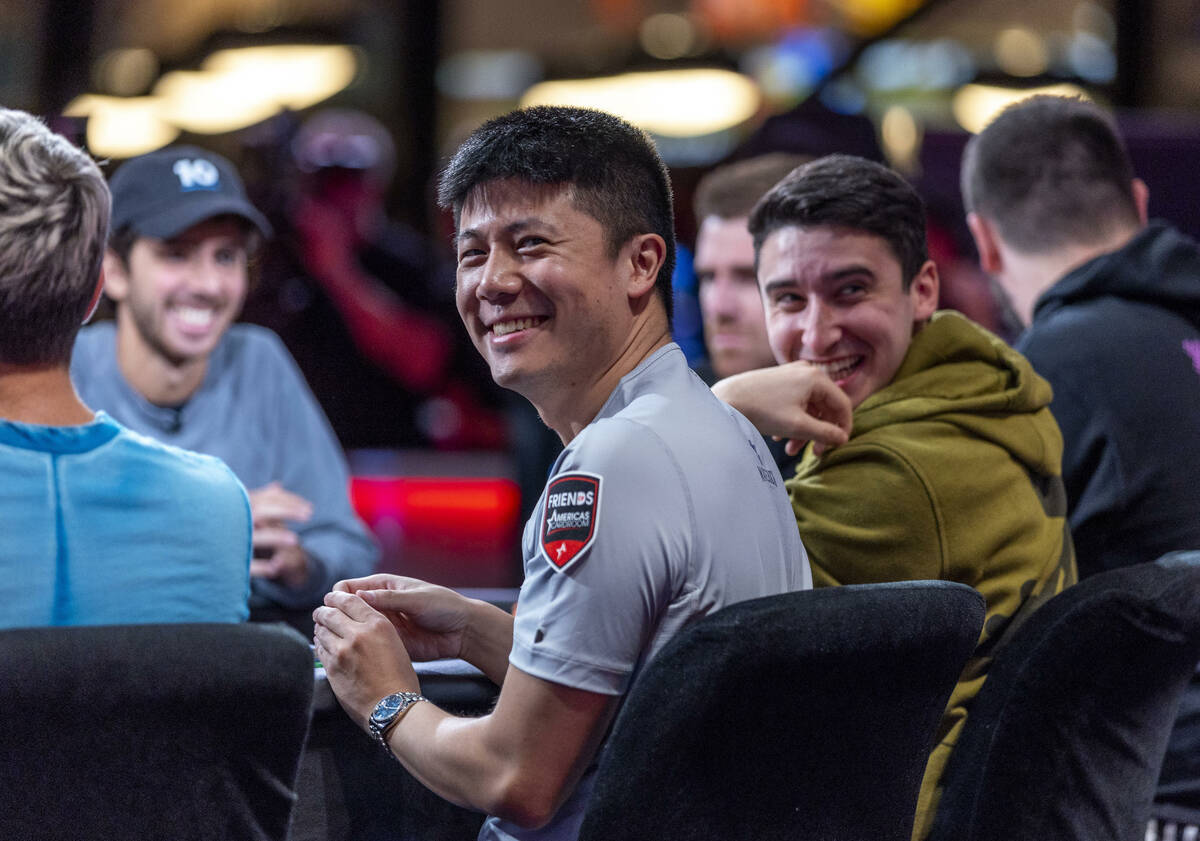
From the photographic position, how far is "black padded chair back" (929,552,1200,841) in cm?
141

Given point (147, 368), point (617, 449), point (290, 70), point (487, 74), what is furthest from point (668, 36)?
point (617, 449)

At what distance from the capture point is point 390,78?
28.9ft

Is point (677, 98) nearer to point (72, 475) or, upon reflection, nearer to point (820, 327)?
point (820, 327)

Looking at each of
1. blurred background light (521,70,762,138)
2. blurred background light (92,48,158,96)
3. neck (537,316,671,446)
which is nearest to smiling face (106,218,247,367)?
neck (537,316,671,446)

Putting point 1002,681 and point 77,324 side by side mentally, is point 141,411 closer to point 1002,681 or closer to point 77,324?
point 77,324

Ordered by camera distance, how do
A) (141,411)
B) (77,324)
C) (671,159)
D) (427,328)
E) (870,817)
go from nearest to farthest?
(870,817) < (77,324) < (141,411) < (427,328) < (671,159)

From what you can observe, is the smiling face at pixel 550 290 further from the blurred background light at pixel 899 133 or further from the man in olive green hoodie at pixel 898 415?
the blurred background light at pixel 899 133

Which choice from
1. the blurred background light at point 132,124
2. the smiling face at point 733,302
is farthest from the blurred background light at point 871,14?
the smiling face at point 733,302

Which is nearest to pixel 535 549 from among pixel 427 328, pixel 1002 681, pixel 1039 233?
pixel 1002 681

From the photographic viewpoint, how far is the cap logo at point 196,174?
2.65 metres

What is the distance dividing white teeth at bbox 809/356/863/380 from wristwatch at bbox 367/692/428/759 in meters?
0.86

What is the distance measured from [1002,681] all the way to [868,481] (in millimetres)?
282

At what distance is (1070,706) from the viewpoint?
1431mm

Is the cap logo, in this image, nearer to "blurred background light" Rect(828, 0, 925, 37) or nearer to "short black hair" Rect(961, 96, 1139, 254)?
"short black hair" Rect(961, 96, 1139, 254)
